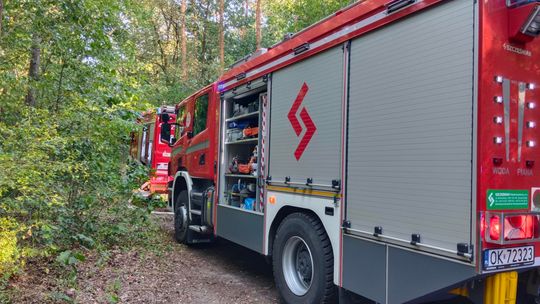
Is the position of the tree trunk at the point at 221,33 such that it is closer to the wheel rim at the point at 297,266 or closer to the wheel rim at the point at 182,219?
the wheel rim at the point at 182,219

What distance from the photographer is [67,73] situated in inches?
Answer: 283

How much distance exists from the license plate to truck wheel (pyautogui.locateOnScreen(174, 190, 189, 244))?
586cm

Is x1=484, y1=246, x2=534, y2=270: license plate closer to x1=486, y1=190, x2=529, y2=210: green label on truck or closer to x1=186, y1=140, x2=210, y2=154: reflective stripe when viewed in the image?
x1=486, y1=190, x2=529, y2=210: green label on truck

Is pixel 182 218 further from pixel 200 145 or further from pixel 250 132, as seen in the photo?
pixel 250 132

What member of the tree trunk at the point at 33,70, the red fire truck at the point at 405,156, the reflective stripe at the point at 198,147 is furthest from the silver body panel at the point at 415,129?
the tree trunk at the point at 33,70

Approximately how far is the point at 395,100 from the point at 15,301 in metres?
4.13

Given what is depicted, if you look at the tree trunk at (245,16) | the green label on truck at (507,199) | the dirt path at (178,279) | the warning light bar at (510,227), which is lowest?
the dirt path at (178,279)

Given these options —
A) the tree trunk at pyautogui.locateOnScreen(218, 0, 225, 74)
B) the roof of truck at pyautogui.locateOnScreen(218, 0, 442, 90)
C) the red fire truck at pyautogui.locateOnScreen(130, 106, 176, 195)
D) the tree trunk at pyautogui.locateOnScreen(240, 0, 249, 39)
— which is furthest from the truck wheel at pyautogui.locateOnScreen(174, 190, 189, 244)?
the tree trunk at pyautogui.locateOnScreen(240, 0, 249, 39)

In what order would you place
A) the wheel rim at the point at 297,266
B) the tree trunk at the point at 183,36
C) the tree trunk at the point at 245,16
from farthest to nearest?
the tree trunk at the point at 245,16 < the tree trunk at the point at 183,36 < the wheel rim at the point at 297,266

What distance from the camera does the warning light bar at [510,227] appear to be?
267 cm

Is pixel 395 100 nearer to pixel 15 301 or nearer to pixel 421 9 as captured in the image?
pixel 421 9

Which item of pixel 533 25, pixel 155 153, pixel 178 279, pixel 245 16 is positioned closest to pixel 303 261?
pixel 178 279

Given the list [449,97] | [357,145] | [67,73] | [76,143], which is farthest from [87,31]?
[449,97]

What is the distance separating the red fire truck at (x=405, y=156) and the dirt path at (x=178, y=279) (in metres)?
0.79
